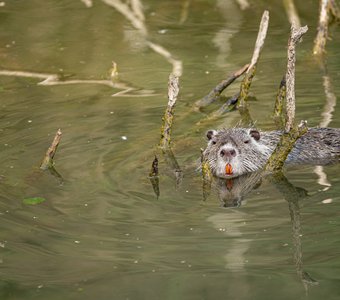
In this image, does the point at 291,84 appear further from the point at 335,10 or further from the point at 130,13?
the point at 130,13

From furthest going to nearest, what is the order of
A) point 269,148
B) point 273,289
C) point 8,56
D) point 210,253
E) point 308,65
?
point 8,56 → point 308,65 → point 269,148 → point 210,253 → point 273,289

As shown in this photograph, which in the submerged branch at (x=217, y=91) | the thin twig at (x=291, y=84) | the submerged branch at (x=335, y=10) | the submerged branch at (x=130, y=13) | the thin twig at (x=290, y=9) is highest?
the thin twig at (x=291, y=84)

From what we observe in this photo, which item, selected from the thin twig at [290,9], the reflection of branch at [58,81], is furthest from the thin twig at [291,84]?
the thin twig at [290,9]

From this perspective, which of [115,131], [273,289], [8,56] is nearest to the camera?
[273,289]

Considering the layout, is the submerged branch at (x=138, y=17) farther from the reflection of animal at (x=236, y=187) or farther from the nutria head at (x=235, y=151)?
the reflection of animal at (x=236, y=187)

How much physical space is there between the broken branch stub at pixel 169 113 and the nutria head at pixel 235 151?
42 cm

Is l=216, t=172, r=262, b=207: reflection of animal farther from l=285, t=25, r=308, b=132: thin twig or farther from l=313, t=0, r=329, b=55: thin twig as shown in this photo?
l=313, t=0, r=329, b=55: thin twig

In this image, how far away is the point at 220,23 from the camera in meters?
15.9

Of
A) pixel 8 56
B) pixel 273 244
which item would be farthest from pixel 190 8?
pixel 273 244

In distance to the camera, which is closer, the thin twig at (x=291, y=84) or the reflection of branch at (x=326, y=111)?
the thin twig at (x=291, y=84)

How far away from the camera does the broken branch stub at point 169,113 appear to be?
10.4m

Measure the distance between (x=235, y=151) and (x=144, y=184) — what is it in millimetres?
959

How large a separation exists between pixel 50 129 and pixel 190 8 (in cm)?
587

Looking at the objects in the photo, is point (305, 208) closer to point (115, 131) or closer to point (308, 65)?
point (115, 131)
